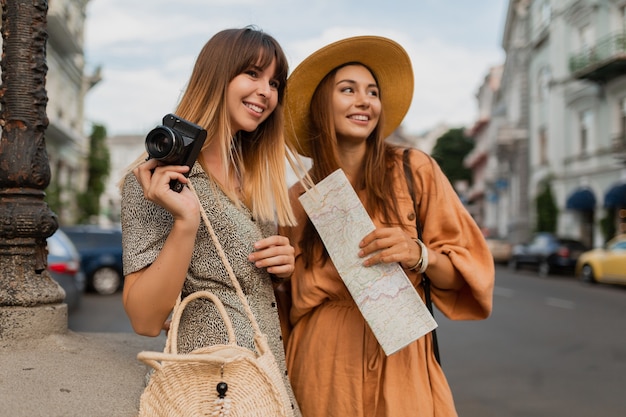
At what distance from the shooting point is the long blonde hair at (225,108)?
79.0 inches

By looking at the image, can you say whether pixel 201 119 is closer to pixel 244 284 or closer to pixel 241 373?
pixel 244 284

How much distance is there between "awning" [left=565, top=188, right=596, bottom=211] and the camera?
2466cm

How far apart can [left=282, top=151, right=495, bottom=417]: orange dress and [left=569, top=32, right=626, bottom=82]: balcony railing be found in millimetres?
22858

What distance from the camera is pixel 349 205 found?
2.24 meters

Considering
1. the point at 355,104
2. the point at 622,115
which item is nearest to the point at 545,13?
the point at 622,115

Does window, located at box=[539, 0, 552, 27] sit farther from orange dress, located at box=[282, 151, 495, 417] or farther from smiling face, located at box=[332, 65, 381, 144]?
orange dress, located at box=[282, 151, 495, 417]

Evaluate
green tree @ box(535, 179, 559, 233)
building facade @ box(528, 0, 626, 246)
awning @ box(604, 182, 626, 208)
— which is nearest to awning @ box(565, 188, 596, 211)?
building facade @ box(528, 0, 626, 246)

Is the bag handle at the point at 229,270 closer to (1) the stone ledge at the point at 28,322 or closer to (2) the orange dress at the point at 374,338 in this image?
(2) the orange dress at the point at 374,338

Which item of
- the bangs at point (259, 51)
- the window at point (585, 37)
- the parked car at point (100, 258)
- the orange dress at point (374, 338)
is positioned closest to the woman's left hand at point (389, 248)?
the orange dress at point (374, 338)

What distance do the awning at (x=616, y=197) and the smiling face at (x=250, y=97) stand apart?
22.5m

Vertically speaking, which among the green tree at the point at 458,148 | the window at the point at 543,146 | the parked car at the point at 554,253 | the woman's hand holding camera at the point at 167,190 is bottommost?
the parked car at the point at 554,253

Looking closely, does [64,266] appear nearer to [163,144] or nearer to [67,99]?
[163,144]

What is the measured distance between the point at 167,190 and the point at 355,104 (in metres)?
1.10

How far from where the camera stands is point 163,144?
1653 mm
